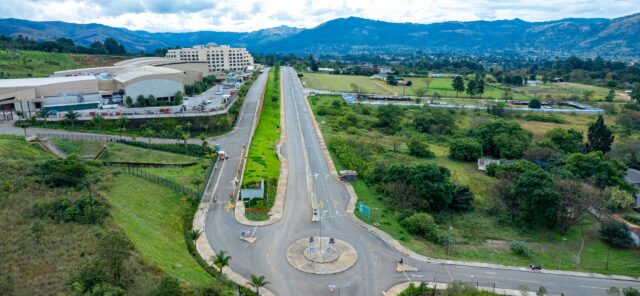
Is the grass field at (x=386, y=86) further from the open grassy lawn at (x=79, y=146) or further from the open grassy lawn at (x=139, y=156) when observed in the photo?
the open grassy lawn at (x=79, y=146)

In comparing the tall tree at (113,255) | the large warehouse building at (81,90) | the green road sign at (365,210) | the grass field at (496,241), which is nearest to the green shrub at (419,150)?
the grass field at (496,241)

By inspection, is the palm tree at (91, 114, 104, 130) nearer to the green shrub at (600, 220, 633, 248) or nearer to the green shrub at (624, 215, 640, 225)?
the green shrub at (600, 220, 633, 248)

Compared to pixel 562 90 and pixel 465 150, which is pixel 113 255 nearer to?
pixel 465 150

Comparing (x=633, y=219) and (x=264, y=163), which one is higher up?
(x=264, y=163)

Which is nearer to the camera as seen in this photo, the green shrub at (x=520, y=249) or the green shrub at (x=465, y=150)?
the green shrub at (x=520, y=249)

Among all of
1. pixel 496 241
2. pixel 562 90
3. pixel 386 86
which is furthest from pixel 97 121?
pixel 562 90

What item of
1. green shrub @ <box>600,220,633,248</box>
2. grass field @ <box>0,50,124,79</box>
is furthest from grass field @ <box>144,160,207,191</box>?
grass field @ <box>0,50,124,79</box>

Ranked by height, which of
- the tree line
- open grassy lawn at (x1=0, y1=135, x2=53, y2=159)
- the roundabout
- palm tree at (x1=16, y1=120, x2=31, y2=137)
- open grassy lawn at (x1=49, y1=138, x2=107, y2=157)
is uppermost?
the tree line
